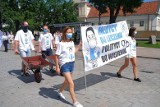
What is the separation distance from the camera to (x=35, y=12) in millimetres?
56469

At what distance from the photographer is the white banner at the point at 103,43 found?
275 inches

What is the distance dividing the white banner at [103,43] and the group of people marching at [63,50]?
29 cm

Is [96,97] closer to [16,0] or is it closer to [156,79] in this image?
[156,79]

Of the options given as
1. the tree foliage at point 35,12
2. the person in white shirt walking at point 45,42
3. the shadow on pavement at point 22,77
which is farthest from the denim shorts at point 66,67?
the tree foliage at point 35,12

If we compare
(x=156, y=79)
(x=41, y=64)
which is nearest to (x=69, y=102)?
(x=41, y=64)

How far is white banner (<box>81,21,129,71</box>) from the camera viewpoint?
698 centimetres

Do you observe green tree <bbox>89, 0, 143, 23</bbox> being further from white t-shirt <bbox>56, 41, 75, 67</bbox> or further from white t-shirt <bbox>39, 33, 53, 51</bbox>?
white t-shirt <bbox>56, 41, 75, 67</bbox>

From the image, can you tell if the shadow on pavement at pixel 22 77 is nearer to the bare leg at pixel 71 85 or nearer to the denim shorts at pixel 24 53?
the denim shorts at pixel 24 53

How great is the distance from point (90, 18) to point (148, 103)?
78.3 meters

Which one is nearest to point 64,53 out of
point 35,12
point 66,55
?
point 66,55

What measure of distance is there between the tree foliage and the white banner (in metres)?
43.6

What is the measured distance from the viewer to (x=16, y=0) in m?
53.8

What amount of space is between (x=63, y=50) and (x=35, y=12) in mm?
52224

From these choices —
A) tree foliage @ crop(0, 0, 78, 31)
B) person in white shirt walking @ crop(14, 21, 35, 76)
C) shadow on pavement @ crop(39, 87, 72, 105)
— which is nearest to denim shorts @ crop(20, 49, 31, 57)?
person in white shirt walking @ crop(14, 21, 35, 76)
